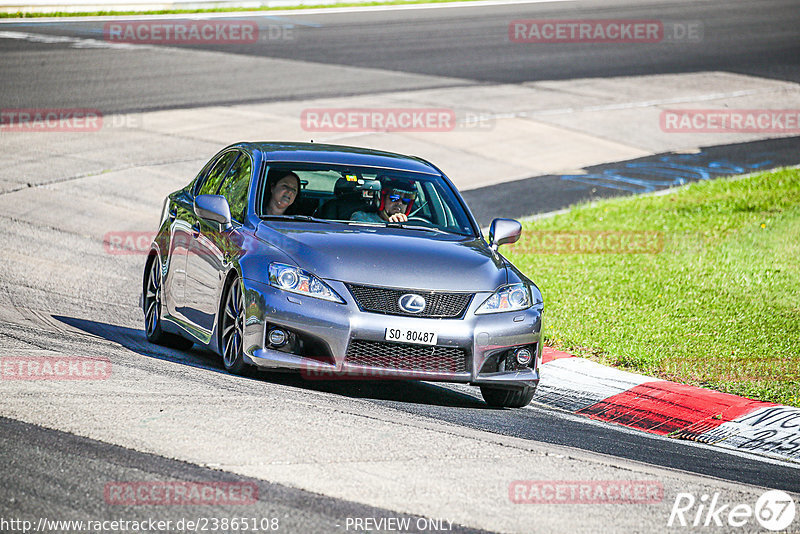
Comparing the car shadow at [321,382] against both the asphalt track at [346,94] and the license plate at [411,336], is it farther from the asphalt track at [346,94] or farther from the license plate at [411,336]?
the license plate at [411,336]

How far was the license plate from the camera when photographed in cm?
748

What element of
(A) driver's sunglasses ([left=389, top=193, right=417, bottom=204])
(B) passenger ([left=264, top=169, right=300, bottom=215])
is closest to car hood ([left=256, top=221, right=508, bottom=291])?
(B) passenger ([left=264, top=169, right=300, bottom=215])

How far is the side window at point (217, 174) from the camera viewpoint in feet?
31.5

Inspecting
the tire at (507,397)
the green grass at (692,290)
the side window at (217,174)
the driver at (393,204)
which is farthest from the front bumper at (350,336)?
the green grass at (692,290)

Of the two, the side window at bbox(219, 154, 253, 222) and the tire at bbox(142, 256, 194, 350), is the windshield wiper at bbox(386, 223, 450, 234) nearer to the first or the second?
the side window at bbox(219, 154, 253, 222)

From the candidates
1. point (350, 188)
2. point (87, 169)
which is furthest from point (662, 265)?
point (87, 169)

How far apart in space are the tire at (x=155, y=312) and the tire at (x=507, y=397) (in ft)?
8.55

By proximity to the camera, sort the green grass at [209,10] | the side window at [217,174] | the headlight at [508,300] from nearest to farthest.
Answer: the headlight at [508,300]
the side window at [217,174]
the green grass at [209,10]

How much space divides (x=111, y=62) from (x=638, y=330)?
17.7m

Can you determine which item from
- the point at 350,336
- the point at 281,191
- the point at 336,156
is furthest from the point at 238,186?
the point at 350,336

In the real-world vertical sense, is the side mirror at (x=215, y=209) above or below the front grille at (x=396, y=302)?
above

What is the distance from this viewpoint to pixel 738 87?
90.4ft

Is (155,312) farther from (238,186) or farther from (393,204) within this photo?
(393,204)

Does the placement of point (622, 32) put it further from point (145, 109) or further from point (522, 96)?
point (145, 109)
